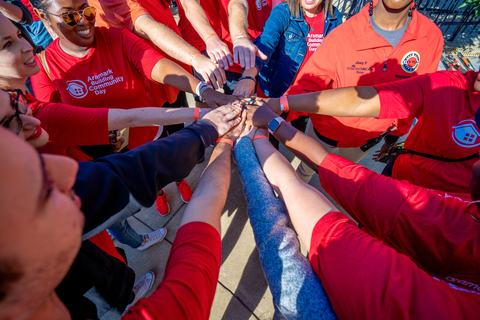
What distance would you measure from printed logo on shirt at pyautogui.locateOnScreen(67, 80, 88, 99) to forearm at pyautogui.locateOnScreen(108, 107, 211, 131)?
44cm

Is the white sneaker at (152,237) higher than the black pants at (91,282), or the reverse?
the black pants at (91,282)

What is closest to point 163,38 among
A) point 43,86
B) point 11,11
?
point 43,86

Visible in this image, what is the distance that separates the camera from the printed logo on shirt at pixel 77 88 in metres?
1.87

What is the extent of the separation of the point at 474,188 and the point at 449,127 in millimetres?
645

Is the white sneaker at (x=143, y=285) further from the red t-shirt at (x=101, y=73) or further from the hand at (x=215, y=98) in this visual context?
the hand at (x=215, y=98)

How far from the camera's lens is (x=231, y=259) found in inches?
96.9

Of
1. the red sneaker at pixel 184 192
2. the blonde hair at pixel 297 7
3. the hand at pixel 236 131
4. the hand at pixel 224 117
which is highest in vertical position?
the blonde hair at pixel 297 7

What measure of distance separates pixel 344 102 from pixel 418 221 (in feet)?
3.61

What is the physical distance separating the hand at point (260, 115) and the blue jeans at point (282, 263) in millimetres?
829

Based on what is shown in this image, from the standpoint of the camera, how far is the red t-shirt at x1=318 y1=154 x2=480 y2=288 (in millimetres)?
979

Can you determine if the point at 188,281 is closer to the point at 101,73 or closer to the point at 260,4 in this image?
the point at 101,73

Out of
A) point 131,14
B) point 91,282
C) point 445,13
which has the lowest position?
point 91,282

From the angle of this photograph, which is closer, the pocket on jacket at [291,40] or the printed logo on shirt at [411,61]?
the printed logo on shirt at [411,61]

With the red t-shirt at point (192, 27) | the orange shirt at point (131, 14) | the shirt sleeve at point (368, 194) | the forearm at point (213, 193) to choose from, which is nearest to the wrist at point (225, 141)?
the forearm at point (213, 193)
